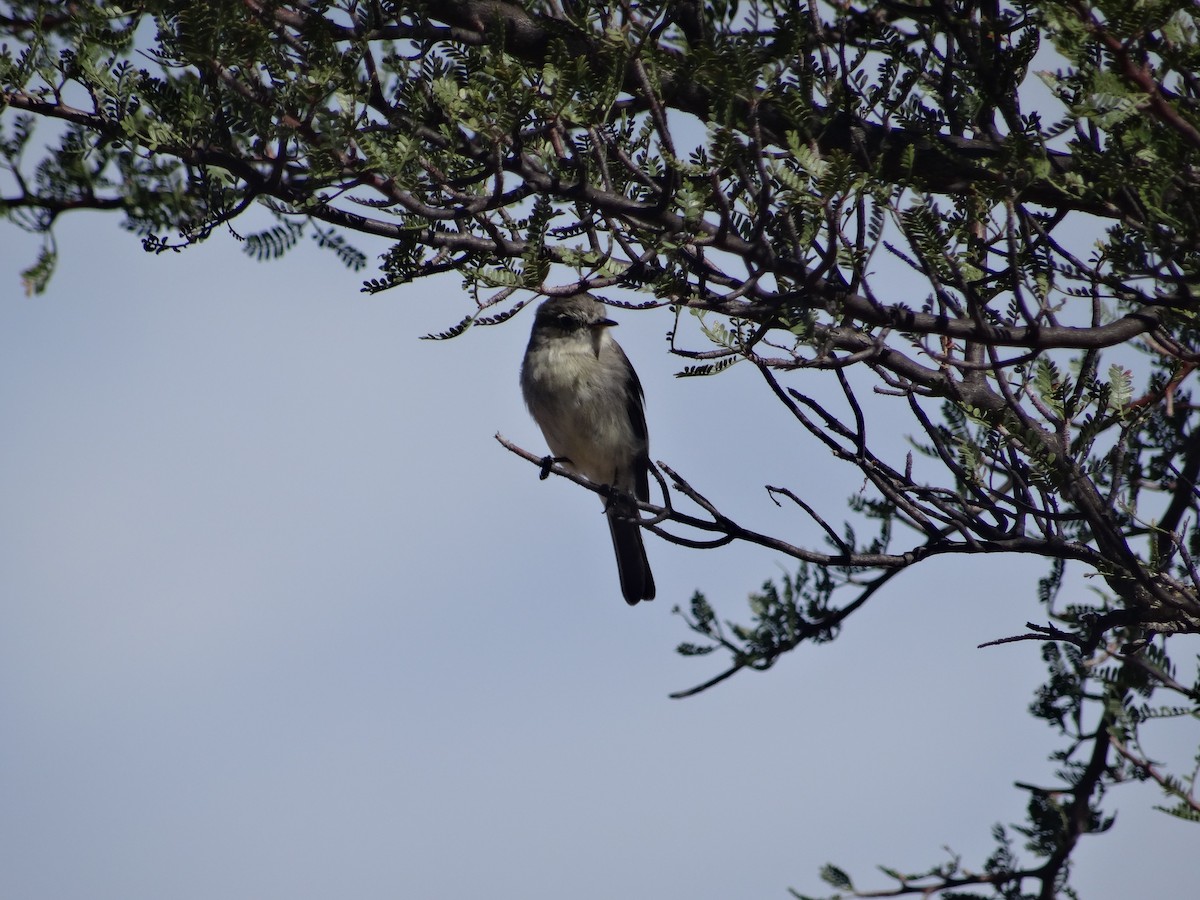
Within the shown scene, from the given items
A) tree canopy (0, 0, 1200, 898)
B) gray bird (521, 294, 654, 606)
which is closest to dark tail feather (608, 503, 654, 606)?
gray bird (521, 294, 654, 606)

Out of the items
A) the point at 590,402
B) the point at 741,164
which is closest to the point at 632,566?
the point at 590,402

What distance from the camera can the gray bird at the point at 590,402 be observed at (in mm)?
7602

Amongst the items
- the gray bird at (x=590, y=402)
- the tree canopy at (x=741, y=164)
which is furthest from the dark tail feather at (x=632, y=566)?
the tree canopy at (x=741, y=164)

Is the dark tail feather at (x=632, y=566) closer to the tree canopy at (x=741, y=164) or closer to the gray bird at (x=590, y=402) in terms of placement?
the gray bird at (x=590, y=402)

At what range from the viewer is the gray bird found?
299 inches

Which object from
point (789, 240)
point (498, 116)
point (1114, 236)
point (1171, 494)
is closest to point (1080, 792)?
point (1171, 494)

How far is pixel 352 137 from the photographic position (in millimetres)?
2867

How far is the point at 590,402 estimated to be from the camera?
7598 mm

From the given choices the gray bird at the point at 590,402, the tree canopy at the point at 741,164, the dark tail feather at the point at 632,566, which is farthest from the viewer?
the dark tail feather at the point at 632,566

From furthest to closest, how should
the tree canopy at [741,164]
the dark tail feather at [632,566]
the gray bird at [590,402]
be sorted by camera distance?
the dark tail feather at [632,566], the gray bird at [590,402], the tree canopy at [741,164]

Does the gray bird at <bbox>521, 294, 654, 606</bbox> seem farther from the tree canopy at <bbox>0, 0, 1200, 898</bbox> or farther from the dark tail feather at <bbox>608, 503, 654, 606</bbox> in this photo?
the tree canopy at <bbox>0, 0, 1200, 898</bbox>

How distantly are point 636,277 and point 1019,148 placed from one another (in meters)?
0.91

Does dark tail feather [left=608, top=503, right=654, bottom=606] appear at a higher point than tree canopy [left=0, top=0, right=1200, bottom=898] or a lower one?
higher

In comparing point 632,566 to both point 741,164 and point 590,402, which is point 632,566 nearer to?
point 590,402
